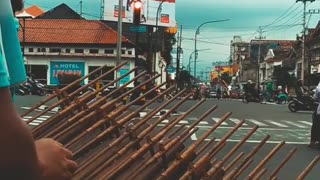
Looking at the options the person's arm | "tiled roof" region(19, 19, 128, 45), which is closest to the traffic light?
the person's arm

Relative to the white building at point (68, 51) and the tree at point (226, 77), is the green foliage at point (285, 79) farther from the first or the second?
the tree at point (226, 77)

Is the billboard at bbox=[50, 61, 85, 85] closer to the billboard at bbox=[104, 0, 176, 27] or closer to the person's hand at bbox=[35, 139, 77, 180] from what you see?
the billboard at bbox=[104, 0, 176, 27]

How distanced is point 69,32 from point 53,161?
60647 mm

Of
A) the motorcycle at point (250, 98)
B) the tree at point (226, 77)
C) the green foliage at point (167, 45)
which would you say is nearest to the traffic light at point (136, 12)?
the motorcycle at point (250, 98)

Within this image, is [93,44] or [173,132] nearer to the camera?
[173,132]

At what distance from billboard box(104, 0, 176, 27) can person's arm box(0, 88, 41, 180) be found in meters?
43.4

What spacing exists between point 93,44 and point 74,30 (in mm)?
4427

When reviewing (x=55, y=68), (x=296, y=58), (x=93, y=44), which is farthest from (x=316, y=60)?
(x=55, y=68)

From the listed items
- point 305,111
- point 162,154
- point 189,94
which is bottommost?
point 305,111

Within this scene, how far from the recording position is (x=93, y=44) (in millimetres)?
58375

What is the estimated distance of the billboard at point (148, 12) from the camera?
47.0 m

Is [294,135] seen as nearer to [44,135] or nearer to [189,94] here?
[189,94]

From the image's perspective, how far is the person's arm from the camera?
3.55 ft

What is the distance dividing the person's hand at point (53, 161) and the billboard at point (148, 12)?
43129 millimetres
